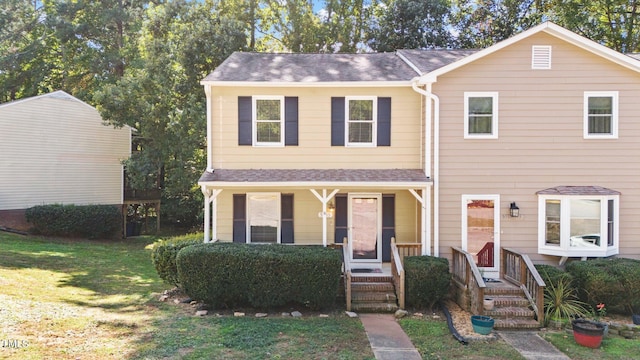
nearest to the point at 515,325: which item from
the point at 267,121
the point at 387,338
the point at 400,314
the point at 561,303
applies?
the point at 561,303

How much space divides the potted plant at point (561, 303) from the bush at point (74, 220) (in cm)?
1942

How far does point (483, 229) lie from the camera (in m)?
10.6

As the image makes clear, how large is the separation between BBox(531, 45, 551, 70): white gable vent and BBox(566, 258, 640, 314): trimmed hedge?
5.03 metres

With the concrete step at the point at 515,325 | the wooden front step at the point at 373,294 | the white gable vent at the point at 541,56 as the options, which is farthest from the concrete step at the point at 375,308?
the white gable vent at the point at 541,56

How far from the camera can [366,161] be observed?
1146 cm

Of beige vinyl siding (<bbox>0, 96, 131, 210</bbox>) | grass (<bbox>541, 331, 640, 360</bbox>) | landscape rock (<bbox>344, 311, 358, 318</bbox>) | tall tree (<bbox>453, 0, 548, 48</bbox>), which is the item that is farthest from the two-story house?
tall tree (<bbox>453, 0, 548, 48</bbox>)

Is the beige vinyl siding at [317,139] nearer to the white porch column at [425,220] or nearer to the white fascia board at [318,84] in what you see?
the white fascia board at [318,84]

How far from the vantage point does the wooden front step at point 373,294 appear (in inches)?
372

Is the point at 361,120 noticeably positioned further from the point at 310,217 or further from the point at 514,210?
the point at 514,210

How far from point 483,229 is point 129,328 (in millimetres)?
8509

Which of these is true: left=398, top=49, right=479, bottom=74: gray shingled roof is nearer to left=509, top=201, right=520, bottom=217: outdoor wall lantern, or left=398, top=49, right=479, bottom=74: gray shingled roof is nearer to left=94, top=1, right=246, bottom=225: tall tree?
left=509, top=201, right=520, bottom=217: outdoor wall lantern

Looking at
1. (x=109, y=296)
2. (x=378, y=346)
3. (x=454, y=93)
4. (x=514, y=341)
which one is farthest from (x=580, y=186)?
(x=109, y=296)

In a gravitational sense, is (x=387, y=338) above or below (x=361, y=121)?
below

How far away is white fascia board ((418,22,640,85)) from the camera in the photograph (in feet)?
33.3
